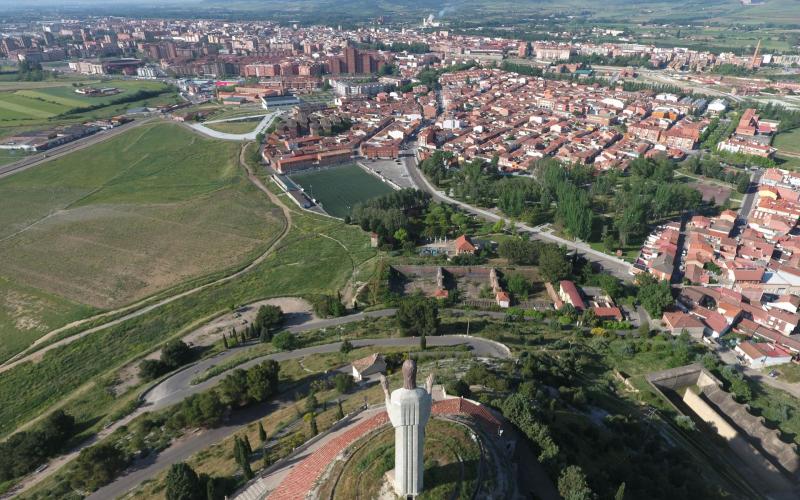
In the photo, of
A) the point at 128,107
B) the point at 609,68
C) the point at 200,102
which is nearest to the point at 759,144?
the point at 609,68

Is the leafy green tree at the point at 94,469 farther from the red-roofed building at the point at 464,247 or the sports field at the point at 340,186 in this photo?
the sports field at the point at 340,186

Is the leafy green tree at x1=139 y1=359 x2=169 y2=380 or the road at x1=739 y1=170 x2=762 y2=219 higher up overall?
the road at x1=739 y1=170 x2=762 y2=219

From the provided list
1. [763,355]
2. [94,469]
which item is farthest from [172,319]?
[763,355]

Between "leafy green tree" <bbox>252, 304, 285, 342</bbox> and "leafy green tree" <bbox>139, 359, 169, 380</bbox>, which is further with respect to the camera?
"leafy green tree" <bbox>252, 304, 285, 342</bbox>

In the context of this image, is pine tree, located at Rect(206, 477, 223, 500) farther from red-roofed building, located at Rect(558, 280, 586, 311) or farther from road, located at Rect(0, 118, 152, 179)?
road, located at Rect(0, 118, 152, 179)

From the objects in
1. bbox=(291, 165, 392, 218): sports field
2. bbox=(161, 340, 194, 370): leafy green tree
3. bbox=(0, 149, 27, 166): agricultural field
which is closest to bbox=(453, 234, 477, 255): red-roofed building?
bbox=(291, 165, 392, 218): sports field

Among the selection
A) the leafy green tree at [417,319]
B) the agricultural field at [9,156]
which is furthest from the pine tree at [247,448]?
the agricultural field at [9,156]
